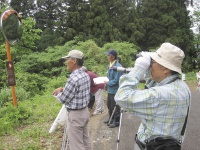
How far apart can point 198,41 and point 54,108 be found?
17.6m

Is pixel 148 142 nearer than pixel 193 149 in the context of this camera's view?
Yes

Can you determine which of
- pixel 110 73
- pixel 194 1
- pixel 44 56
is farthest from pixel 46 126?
pixel 194 1

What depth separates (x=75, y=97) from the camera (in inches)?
129

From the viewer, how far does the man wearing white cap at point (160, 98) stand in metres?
1.70

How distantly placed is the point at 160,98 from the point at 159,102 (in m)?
0.03

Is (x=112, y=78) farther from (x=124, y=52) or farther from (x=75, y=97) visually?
(x=124, y=52)

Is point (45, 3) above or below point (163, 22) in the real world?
above

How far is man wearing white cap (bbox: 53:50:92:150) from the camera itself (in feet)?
10.6

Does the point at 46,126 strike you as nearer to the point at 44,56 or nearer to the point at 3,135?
the point at 3,135

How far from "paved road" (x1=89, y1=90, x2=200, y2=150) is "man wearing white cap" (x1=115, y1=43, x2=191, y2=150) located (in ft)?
7.64

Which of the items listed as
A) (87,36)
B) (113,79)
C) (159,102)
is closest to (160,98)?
(159,102)

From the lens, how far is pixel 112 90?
5.34 m

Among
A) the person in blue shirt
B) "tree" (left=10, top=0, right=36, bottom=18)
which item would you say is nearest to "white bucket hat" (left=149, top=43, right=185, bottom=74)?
the person in blue shirt

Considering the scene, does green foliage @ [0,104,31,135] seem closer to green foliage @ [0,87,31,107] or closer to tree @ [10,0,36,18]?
green foliage @ [0,87,31,107]
